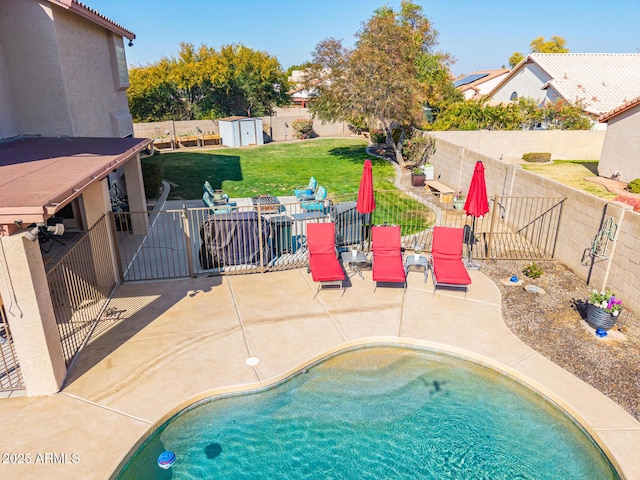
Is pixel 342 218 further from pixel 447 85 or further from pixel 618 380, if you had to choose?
pixel 447 85

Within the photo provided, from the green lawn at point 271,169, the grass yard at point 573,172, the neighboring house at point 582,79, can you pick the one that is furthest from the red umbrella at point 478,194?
the neighboring house at point 582,79

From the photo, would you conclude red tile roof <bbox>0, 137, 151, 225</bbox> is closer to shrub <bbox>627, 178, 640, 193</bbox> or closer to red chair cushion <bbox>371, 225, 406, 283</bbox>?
red chair cushion <bbox>371, 225, 406, 283</bbox>

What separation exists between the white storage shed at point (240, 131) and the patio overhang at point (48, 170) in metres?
21.5

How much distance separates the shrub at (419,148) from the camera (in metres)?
23.2

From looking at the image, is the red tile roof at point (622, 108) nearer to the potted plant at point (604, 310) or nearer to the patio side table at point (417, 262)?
the patio side table at point (417, 262)

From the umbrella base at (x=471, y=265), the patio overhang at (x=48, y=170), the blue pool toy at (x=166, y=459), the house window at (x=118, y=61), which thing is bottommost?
the blue pool toy at (x=166, y=459)

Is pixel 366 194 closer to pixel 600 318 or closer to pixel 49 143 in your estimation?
pixel 600 318

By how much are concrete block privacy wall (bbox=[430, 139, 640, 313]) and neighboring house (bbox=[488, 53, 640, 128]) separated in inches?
906

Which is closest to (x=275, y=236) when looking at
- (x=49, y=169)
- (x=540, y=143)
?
(x=49, y=169)

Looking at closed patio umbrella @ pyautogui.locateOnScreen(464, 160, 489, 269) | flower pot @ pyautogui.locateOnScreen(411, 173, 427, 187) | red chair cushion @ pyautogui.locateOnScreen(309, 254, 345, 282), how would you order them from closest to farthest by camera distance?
red chair cushion @ pyautogui.locateOnScreen(309, 254, 345, 282)
closed patio umbrella @ pyautogui.locateOnScreen(464, 160, 489, 269)
flower pot @ pyautogui.locateOnScreen(411, 173, 427, 187)

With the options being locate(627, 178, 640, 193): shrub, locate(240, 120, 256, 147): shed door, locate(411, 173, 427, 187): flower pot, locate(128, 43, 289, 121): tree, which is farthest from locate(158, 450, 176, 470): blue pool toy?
locate(128, 43, 289, 121): tree

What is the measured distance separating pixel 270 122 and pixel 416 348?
32.7 meters

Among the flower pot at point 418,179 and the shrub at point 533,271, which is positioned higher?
the flower pot at point 418,179

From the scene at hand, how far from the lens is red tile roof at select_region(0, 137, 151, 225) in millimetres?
5880
